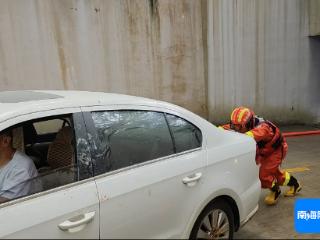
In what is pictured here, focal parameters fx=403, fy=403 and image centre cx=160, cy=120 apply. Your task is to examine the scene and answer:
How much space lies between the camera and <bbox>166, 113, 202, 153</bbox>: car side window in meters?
3.07

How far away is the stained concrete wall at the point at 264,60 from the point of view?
32.6 feet

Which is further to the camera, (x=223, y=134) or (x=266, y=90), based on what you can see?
(x=266, y=90)

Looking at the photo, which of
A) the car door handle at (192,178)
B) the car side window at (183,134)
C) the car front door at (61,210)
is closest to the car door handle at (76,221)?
the car front door at (61,210)

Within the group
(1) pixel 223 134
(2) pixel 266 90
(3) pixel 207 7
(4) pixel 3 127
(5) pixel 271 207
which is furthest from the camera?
(2) pixel 266 90

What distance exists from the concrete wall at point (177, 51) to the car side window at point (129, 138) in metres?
5.98

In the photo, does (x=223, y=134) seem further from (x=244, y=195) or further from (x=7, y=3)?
(x=7, y=3)

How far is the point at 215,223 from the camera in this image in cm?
322

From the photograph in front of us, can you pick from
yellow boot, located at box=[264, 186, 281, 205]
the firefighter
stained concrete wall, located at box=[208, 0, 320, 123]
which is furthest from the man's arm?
stained concrete wall, located at box=[208, 0, 320, 123]

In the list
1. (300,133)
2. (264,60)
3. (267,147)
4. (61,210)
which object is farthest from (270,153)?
(264,60)

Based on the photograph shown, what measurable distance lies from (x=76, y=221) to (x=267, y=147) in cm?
308

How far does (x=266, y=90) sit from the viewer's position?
412 inches

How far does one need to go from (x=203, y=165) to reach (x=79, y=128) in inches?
41.6

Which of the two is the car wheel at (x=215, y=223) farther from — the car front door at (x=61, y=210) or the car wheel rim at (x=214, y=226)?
the car front door at (x=61, y=210)

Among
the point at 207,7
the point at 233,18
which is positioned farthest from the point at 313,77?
the point at 207,7
